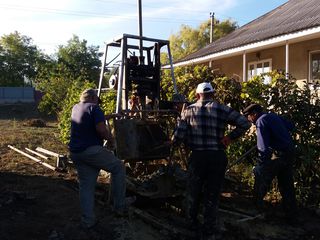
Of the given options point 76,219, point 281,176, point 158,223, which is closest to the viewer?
point 158,223

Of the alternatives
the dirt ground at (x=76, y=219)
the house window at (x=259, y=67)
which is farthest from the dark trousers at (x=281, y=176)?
the house window at (x=259, y=67)

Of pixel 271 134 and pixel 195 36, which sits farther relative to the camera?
pixel 195 36

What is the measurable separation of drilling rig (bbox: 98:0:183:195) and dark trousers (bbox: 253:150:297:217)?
143cm

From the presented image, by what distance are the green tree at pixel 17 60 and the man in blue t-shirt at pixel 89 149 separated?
57.7 m

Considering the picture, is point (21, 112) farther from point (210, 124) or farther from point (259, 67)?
point (210, 124)

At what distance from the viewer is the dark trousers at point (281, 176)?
259 inches

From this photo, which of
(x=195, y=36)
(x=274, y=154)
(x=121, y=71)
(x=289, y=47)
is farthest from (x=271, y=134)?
(x=195, y=36)

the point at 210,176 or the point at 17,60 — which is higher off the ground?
the point at 17,60

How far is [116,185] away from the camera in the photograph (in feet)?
20.3

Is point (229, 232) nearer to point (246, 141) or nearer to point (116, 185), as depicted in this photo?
point (116, 185)

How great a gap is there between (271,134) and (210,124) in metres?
1.35

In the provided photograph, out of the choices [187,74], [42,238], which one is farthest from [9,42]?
[42,238]

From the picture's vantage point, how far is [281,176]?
675 centimetres

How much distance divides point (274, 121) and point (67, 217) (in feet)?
10.5
